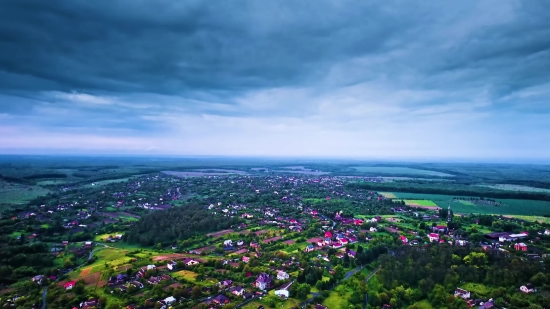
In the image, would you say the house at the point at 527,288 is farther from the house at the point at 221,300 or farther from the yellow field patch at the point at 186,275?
the yellow field patch at the point at 186,275

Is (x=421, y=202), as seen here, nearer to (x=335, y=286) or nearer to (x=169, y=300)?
(x=335, y=286)

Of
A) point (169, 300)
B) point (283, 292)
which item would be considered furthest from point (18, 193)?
point (283, 292)

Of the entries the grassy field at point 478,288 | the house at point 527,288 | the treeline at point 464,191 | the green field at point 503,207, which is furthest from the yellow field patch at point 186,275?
the treeline at point 464,191

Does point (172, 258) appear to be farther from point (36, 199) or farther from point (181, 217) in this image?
point (36, 199)

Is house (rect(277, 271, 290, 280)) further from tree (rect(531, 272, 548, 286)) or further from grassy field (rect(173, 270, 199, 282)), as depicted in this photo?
tree (rect(531, 272, 548, 286))

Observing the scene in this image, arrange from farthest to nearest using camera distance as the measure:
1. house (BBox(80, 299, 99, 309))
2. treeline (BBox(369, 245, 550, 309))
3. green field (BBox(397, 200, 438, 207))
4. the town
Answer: green field (BBox(397, 200, 438, 207)) < the town < treeline (BBox(369, 245, 550, 309)) < house (BBox(80, 299, 99, 309))

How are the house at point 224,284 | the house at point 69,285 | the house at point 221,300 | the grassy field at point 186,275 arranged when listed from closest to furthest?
the house at point 221,300 < the house at point 224,284 < the house at point 69,285 < the grassy field at point 186,275

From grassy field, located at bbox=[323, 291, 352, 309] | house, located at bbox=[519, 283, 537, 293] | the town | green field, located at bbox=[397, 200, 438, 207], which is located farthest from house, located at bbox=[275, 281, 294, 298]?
green field, located at bbox=[397, 200, 438, 207]
